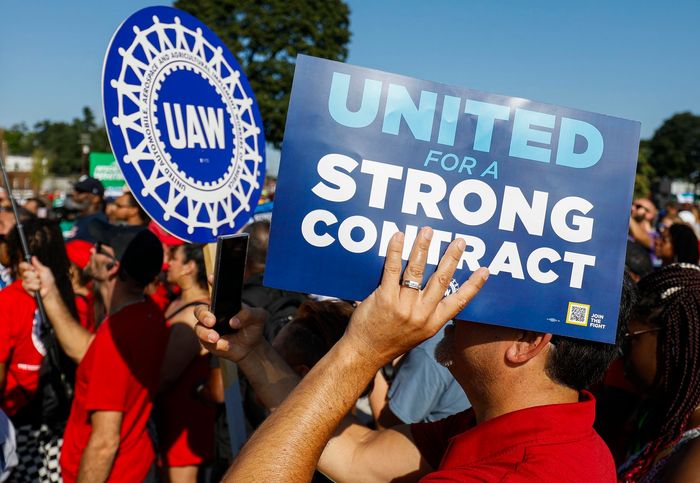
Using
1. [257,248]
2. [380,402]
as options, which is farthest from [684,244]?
[257,248]

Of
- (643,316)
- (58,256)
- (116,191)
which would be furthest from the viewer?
(116,191)

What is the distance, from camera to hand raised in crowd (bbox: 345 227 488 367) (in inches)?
50.3

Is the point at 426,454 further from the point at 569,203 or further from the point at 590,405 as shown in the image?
the point at 569,203

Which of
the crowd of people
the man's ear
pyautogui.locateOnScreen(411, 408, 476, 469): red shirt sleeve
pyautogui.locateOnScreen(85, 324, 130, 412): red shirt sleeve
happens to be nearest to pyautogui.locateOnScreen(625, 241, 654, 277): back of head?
the crowd of people

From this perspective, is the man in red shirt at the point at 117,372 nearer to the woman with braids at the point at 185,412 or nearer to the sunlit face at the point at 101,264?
the woman with braids at the point at 185,412

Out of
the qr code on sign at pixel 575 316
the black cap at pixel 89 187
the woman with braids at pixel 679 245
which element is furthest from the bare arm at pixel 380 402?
the black cap at pixel 89 187

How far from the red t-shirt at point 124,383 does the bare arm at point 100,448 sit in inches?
1.9

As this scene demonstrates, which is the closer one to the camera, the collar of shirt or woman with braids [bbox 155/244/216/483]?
the collar of shirt

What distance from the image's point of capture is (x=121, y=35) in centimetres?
179

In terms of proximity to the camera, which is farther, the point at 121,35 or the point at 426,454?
the point at 426,454

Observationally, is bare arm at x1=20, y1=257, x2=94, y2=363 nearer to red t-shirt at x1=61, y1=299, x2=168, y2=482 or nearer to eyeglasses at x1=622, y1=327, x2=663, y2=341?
red t-shirt at x1=61, y1=299, x2=168, y2=482

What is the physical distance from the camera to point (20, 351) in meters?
3.49

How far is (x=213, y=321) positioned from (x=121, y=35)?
88 centimetres

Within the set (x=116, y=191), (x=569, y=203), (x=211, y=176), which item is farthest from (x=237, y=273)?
(x=116, y=191)
